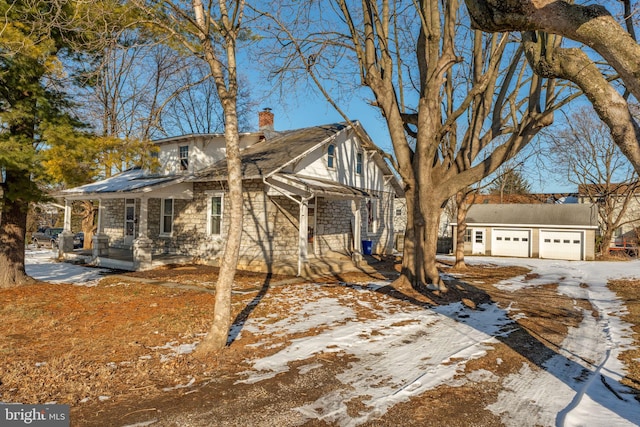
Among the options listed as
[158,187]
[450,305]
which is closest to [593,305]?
[450,305]

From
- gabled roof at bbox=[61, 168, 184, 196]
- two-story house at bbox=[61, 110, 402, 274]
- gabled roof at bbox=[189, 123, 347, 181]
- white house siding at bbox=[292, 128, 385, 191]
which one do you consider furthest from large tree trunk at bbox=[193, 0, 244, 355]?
gabled roof at bbox=[61, 168, 184, 196]

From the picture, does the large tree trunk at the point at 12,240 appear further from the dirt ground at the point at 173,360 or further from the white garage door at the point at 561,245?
the white garage door at the point at 561,245

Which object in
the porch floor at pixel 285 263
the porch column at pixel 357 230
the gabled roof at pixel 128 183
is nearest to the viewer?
the porch floor at pixel 285 263

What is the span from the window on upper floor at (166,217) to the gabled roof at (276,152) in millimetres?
2465

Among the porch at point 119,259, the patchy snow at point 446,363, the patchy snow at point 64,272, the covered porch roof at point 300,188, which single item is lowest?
the patchy snow at point 64,272

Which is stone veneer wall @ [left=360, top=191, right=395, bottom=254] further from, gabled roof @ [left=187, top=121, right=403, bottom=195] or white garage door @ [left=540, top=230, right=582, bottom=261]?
white garage door @ [left=540, top=230, right=582, bottom=261]

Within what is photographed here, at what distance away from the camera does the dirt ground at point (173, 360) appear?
3.80m

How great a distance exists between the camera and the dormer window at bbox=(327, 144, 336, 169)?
1686 cm

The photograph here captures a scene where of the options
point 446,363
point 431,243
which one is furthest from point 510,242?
point 446,363

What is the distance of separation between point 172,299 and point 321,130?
10.7 metres

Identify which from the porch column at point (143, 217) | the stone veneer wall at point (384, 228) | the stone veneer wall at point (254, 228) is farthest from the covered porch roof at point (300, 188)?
the stone veneer wall at point (384, 228)

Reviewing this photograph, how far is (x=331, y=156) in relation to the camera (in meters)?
17.0

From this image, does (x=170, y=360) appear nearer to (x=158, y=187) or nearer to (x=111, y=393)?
(x=111, y=393)

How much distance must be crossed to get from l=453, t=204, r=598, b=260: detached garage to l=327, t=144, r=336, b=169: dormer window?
15175 mm
